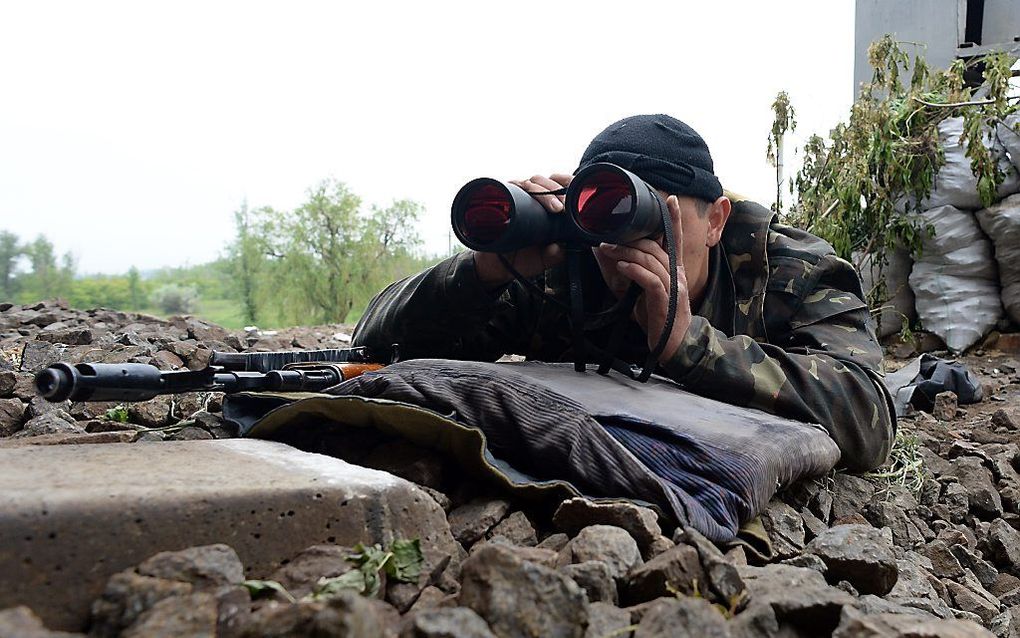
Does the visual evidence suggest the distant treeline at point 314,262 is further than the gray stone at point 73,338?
Yes

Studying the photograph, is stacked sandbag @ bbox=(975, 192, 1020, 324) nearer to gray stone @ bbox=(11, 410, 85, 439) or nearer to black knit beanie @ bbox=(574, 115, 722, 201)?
black knit beanie @ bbox=(574, 115, 722, 201)

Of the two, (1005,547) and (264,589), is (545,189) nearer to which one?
(264,589)

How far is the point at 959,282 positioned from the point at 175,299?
495 centimetres

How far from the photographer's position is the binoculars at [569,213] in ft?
4.32

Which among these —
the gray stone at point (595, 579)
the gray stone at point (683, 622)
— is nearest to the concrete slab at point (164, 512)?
the gray stone at point (595, 579)

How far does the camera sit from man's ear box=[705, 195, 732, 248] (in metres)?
1.69

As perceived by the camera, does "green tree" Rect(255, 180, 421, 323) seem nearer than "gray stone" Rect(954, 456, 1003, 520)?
No

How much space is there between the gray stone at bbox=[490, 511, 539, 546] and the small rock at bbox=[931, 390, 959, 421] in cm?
250

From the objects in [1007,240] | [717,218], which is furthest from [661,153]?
[1007,240]

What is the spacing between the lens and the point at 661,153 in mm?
1623

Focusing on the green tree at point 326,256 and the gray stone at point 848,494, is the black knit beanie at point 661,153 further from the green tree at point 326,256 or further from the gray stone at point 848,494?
the green tree at point 326,256

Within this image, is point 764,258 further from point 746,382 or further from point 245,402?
point 245,402

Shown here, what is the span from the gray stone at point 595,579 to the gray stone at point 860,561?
0.35 metres

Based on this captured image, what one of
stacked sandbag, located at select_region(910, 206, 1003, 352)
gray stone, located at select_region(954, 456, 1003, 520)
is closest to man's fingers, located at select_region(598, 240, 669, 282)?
gray stone, located at select_region(954, 456, 1003, 520)
